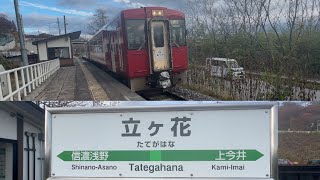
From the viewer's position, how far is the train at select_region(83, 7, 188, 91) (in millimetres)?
2605

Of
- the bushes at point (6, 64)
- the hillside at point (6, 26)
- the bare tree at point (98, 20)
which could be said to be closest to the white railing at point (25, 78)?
the bushes at point (6, 64)

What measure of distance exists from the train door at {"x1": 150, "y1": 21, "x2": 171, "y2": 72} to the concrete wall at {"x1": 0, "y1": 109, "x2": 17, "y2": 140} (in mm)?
1059

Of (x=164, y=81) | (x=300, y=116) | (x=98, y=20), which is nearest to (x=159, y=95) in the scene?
(x=164, y=81)

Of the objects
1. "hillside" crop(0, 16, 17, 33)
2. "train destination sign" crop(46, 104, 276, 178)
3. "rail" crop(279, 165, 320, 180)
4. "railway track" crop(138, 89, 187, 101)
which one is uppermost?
"hillside" crop(0, 16, 17, 33)

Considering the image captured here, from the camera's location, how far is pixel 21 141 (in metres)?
2.51

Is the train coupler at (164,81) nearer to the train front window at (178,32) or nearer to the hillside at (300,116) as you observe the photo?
the train front window at (178,32)

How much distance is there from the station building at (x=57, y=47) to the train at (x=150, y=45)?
232 mm

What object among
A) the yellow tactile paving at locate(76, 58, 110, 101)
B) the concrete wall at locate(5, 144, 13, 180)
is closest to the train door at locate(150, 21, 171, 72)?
the yellow tactile paving at locate(76, 58, 110, 101)

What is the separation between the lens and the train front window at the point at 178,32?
8.74 ft

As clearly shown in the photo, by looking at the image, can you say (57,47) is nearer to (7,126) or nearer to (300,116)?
(7,126)

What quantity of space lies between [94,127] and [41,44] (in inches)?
39.1

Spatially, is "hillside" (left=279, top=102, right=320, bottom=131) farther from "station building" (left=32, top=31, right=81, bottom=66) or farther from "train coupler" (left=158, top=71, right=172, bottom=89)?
"station building" (left=32, top=31, right=81, bottom=66)

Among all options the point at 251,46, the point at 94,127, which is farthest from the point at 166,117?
the point at 251,46

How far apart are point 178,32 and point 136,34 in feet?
0.99
